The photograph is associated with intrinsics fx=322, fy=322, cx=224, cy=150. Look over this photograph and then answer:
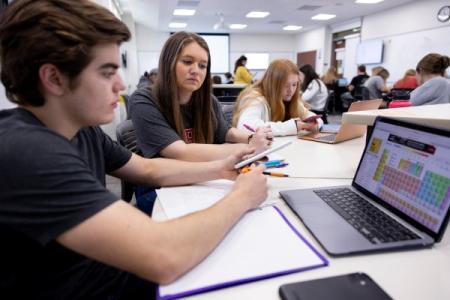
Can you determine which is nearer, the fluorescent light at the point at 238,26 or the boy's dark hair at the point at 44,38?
the boy's dark hair at the point at 44,38

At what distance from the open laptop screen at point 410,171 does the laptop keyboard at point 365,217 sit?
0.13ft

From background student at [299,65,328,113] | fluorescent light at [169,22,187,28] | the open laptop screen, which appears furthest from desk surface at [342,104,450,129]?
→ fluorescent light at [169,22,187,28]

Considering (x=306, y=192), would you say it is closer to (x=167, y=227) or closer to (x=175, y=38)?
(x=167, y=227)

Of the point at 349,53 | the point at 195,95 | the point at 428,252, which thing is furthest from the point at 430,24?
the point at 428,252

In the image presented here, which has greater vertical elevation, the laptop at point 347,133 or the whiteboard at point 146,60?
the whiteboard at point 146,60

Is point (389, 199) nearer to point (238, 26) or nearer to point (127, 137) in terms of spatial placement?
point (127, 137)

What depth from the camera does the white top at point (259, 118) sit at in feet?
6.25

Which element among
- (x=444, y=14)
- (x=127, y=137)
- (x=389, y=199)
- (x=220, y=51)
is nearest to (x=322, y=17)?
(x=444, y=14)

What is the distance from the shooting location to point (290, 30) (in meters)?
11.6

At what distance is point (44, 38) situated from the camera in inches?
22.9

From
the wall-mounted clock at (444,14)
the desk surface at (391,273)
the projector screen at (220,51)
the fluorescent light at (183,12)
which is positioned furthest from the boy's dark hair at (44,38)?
the projector screen at (220,51)

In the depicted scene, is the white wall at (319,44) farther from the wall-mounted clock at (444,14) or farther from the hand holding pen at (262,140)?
the hand holding pen at (262,140)

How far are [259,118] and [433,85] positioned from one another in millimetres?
2722

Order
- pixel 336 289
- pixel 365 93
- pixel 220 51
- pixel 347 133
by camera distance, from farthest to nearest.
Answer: pixel 220 51 < pixel 365 93 < pixel 347 133 < pixel 336 289
